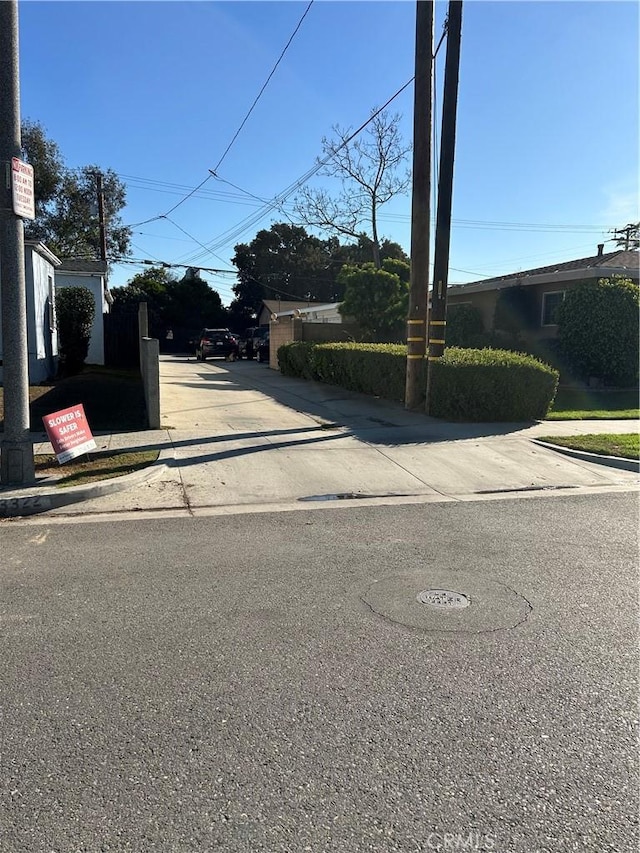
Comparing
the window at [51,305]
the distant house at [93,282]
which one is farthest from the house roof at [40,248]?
the distant house at [93,282]

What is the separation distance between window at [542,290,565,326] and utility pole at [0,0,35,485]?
52.5ft

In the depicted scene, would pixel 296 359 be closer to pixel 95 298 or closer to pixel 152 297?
pixel 95 298

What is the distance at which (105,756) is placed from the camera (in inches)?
106

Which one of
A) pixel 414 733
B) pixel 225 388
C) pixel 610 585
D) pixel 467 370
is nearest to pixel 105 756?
pixel 414 733

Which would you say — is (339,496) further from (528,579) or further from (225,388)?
(225,388)

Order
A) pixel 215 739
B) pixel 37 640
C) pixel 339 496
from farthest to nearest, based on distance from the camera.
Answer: pixel 339 496 < pixel 37 640 < pixel 215 739

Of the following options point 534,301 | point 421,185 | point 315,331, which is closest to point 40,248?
point 421,185

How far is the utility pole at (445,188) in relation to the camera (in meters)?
11.8

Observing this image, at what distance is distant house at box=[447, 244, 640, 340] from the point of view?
58.9 feet

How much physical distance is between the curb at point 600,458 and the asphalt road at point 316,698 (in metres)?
3.71

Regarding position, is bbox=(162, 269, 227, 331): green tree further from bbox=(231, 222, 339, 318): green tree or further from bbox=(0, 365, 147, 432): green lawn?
bbox=(0, 365, 147, 432): green lawn

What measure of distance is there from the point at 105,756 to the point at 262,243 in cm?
6565

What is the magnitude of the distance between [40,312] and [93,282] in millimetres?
6730

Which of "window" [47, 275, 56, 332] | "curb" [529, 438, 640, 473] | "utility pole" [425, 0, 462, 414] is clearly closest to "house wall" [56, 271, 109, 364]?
"window" [47, 275, 56, 332]
